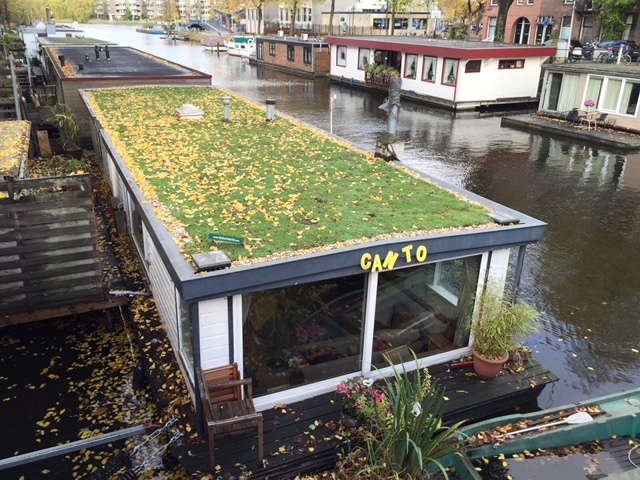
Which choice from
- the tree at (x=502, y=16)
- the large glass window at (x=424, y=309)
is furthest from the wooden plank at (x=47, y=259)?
the tree at (x=502, y=16)

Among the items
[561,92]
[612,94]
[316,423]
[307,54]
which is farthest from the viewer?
[307,54]

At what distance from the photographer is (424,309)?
8266 mm

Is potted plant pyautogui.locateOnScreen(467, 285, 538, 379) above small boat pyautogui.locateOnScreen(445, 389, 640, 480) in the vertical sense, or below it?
Answer: above

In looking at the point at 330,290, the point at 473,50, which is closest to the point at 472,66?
the point at 473,50

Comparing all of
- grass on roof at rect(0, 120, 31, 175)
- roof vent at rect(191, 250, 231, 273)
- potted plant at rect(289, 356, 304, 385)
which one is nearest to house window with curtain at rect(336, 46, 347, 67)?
grass on roof at rect(0, 120, 31, 175)

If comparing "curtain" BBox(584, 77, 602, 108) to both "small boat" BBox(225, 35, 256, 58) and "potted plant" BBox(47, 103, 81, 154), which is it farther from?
"small boat" BBox(225, 35, 256, 58)

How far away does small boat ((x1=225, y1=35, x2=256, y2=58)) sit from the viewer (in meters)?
67.2

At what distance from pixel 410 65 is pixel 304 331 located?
32809mm

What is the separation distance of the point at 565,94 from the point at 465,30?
29.3 m

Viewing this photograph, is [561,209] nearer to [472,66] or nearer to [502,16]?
[472,66]

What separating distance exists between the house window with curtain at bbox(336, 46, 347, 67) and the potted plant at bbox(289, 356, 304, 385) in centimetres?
4087

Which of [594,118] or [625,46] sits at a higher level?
[625,46]

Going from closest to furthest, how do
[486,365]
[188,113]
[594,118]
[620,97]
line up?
1. [486,365]
2. [188,113]
3. [620,97]
4. [594,118]

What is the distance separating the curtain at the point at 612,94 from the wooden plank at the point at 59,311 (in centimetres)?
2556
